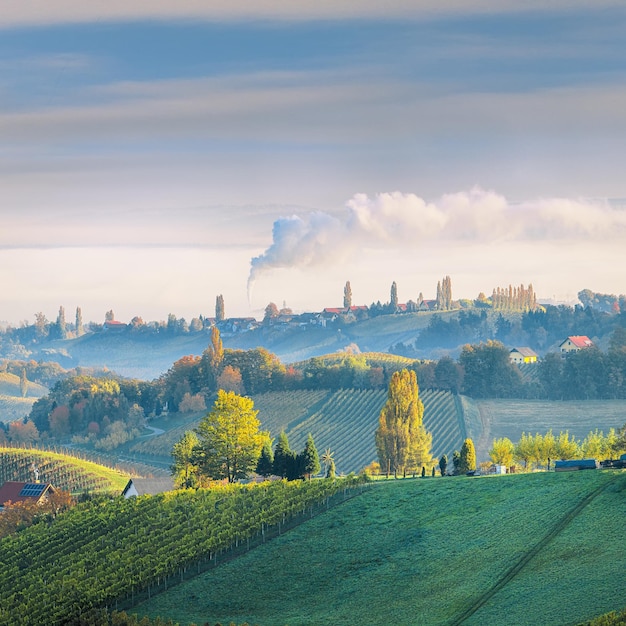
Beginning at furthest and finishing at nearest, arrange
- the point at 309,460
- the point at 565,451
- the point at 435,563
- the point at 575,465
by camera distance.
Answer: the point at 565,451, the point at 309,460, the point at 575,465, the point at 435,563

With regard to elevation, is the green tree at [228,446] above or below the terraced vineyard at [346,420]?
above

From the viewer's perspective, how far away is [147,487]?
10150 cm

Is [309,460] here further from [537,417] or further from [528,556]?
[537,417]

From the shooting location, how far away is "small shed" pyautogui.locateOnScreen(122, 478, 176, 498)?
330 ft

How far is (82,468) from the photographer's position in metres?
136

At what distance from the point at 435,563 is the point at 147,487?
3805cm

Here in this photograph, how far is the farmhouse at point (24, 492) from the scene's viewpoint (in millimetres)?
112438

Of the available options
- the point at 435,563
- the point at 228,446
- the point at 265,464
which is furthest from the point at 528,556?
the point at 228,446

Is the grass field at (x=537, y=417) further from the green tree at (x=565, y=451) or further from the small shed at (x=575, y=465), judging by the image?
the small shed at (x=575, y=465)

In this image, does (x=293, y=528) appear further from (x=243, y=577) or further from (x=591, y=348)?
(x=591, y=348)

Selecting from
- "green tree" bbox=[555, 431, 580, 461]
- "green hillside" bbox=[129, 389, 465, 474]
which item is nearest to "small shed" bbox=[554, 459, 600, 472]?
"green tree" bbox=[555, 431, 580, 461]

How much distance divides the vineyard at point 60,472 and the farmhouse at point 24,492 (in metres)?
7.96

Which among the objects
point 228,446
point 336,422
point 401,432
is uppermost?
point 228,446

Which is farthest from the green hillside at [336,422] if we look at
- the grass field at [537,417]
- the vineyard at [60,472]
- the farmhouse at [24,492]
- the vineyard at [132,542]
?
the vineyard at [132,542]
